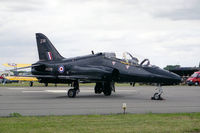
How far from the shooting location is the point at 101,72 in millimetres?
21828

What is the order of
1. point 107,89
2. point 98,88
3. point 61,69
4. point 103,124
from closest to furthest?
point 103,124
point 61,69
point 107,89
point 98,88

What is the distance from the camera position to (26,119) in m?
10.5

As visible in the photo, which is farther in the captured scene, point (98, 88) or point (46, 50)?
point (46, 50)

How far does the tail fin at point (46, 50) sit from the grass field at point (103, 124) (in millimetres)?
14697

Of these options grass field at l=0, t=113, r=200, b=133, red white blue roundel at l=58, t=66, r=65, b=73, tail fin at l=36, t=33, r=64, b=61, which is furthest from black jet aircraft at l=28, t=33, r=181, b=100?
grass field at l=0, t=113, r=200, b=133

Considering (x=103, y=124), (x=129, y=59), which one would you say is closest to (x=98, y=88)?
(x=129, y=59)

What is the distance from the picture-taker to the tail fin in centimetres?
2588

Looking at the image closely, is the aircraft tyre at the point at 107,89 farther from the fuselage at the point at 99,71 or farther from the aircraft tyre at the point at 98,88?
the fuselage at the point at 99,71

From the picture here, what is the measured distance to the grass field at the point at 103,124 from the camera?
8555 mm

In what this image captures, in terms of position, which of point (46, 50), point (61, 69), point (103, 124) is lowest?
point (103, 124)

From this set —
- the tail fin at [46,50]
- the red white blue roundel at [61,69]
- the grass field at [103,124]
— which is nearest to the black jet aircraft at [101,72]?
the red white blue roundel at [61,69]

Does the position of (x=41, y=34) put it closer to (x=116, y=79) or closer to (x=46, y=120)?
(x=116, y=79)

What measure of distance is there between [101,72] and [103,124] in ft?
40.5

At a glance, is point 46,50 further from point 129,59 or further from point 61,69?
point 129,59
